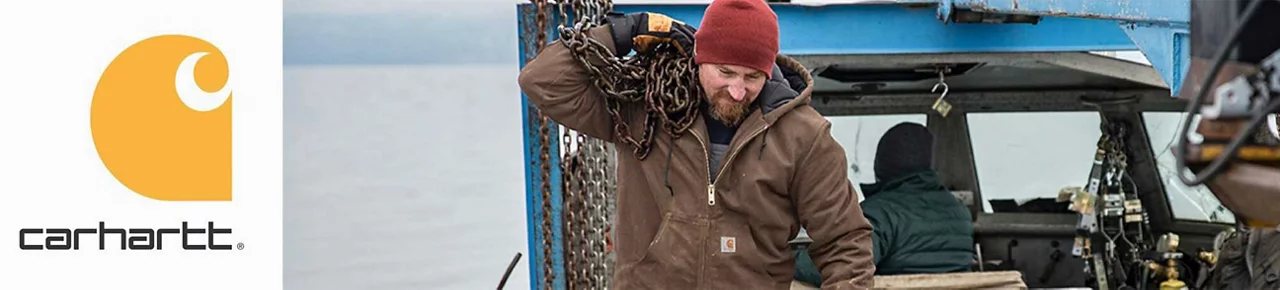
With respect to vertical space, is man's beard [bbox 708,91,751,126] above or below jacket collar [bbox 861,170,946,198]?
above

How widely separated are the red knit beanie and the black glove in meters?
0.19

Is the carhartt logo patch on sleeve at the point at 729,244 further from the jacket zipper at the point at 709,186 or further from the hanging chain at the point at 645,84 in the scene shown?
the hanging chain at the point at 645,84

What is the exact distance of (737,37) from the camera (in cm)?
380

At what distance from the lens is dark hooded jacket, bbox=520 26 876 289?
3.90 meters

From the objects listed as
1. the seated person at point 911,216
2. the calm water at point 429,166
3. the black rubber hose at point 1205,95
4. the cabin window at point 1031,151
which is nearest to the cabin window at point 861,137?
the calm water at point 429,166

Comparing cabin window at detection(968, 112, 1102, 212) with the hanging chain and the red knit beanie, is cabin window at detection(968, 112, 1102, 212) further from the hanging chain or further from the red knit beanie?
the red knit beanie

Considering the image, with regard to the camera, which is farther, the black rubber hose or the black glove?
the black glove

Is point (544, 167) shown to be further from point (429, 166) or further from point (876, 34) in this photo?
point (429, 166)

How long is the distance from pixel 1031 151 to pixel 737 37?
16.1 feet

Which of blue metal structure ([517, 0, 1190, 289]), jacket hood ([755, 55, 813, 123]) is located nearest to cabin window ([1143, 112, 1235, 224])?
blue metal structure ([517, 0, 1190, 289])

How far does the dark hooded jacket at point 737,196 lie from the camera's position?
3.90m

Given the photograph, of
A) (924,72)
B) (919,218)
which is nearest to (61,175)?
(919,218)

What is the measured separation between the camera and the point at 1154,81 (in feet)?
22.7

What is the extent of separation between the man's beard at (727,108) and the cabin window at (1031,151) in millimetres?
4632
